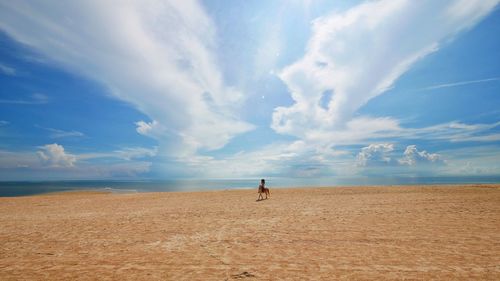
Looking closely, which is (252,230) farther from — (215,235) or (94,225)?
(94,225)

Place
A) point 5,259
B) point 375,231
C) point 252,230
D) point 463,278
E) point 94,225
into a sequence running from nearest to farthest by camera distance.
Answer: point 463,278 → point 5,259 → point 375,231 → point 252,230 → point 94,225

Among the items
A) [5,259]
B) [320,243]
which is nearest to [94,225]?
[5,259]

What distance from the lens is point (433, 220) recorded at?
1511 cm

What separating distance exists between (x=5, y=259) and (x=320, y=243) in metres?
12.3

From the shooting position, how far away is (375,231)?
1271 cm

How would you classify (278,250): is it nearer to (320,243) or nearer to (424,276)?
(320,243)

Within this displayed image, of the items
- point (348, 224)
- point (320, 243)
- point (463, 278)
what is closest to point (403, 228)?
point (348, 224)

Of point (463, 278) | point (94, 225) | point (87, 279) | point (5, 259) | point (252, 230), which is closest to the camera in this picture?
point (463, 278)

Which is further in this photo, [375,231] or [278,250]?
[375,231]

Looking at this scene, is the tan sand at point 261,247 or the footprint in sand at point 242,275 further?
the tan sand at point 261,247

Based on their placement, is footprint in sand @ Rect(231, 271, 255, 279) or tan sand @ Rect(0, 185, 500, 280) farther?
tan sand @ Rect(0, 185, 500, 280)

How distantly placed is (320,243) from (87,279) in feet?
27.5

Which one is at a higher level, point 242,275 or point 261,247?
point 261,247

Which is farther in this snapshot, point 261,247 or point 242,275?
point 261,247
